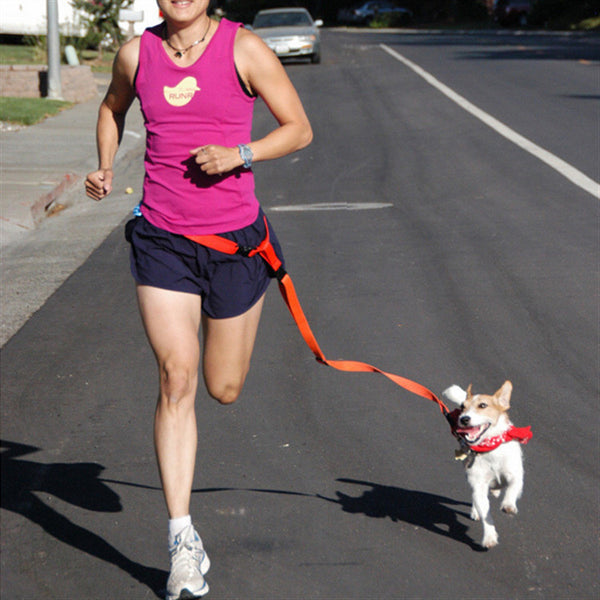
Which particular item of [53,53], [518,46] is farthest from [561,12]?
[53,53]

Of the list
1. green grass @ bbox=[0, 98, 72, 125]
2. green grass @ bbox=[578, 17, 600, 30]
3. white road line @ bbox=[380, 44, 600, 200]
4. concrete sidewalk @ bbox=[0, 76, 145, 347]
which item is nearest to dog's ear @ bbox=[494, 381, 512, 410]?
concrete sidewalk @ bbox=[0, 76, 145, 347]

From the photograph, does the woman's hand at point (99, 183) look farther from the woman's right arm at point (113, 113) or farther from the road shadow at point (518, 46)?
the road shadow at point (518, 46)

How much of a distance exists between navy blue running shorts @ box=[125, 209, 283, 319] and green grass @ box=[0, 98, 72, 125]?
14090 mm

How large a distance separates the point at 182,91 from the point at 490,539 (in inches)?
81.6

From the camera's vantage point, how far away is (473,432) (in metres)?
4.00

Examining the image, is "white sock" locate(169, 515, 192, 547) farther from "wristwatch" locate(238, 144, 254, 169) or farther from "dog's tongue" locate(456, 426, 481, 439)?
"wristwatch" locate(238, 144, 254, 169)

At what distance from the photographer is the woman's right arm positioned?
13.2ft

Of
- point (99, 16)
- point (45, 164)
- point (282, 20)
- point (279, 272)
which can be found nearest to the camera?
point (279, 272)

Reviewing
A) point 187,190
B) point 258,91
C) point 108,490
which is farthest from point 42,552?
point 258,91

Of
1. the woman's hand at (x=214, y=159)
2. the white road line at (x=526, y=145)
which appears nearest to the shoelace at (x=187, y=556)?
the woman's hand at (x=214, y=159)

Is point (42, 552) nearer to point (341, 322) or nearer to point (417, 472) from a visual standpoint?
point (417, 472)

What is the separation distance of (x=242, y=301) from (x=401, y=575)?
1.20m

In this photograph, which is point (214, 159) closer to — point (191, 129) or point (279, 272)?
point (191, 129)

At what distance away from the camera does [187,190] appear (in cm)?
396
